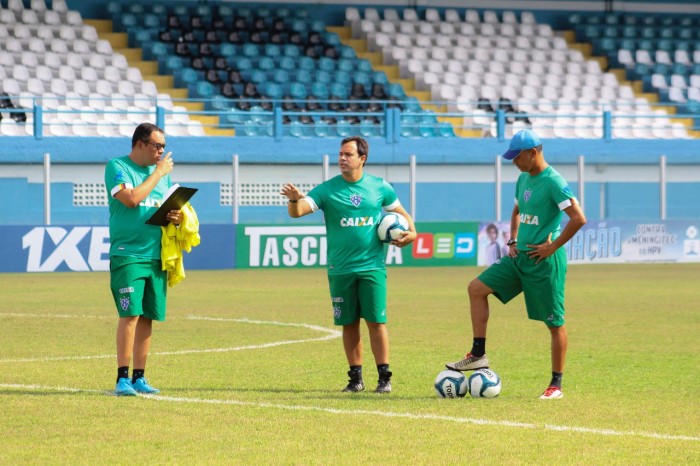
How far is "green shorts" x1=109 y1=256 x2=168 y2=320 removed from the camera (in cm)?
957

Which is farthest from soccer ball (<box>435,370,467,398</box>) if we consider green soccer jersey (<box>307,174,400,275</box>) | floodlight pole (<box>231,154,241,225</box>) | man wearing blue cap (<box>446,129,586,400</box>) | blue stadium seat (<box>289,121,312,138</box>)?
blue stadium seat (<box>289,121,312,138</box>)

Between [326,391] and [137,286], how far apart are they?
1.51m

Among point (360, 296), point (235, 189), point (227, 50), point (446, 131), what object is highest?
point (227, 50)

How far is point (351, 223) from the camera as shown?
996 cm

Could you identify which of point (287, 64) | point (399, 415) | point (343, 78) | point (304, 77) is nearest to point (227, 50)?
point (287, 64)

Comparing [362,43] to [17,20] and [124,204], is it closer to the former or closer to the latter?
[17,20]

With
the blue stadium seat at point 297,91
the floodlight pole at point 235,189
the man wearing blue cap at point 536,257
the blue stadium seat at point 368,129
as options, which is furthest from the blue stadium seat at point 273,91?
the man wearing blue cap at point 536,257

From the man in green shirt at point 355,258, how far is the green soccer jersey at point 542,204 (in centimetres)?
85

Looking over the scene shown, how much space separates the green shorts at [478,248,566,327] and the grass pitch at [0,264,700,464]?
0.61 metres

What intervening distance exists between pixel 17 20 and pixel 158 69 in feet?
11.8

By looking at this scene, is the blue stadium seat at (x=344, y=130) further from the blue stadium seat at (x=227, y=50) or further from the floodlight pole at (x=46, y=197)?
the floodlight pole at (x=46, y=197)

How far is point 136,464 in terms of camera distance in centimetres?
701

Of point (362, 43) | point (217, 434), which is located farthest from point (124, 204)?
point (362, 43)

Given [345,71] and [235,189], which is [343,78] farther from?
[235,189]
